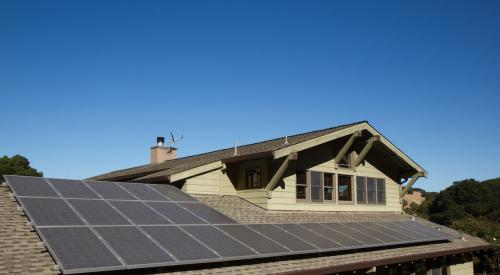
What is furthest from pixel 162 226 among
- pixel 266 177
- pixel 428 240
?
pixel 428 240

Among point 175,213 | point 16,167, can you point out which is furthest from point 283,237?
point 16,167

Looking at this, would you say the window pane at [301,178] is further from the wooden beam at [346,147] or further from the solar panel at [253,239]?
the solar panel at [253,239]

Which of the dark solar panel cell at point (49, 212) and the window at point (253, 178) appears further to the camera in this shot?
the window at point (253, 178)

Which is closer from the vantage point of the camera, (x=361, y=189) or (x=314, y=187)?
(x=314, y=187)

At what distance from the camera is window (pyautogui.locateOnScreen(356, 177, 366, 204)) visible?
21047mm

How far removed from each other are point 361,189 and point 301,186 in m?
4.21

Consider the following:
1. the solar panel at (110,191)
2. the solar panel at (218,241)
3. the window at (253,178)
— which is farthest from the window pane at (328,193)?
the solar panel at (110,191)

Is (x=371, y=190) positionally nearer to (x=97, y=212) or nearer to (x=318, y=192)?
(x=318, y=192)

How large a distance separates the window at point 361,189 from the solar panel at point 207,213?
9.11m

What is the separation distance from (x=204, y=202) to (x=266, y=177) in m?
2.94

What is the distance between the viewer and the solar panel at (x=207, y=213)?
13.1 meters

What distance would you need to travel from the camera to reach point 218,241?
11242mm

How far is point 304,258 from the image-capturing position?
12188 mm

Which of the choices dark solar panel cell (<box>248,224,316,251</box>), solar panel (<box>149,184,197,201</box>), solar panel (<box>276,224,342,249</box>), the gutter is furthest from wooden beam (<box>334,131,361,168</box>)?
solar panel (<box>149,184,197,201</box>)
